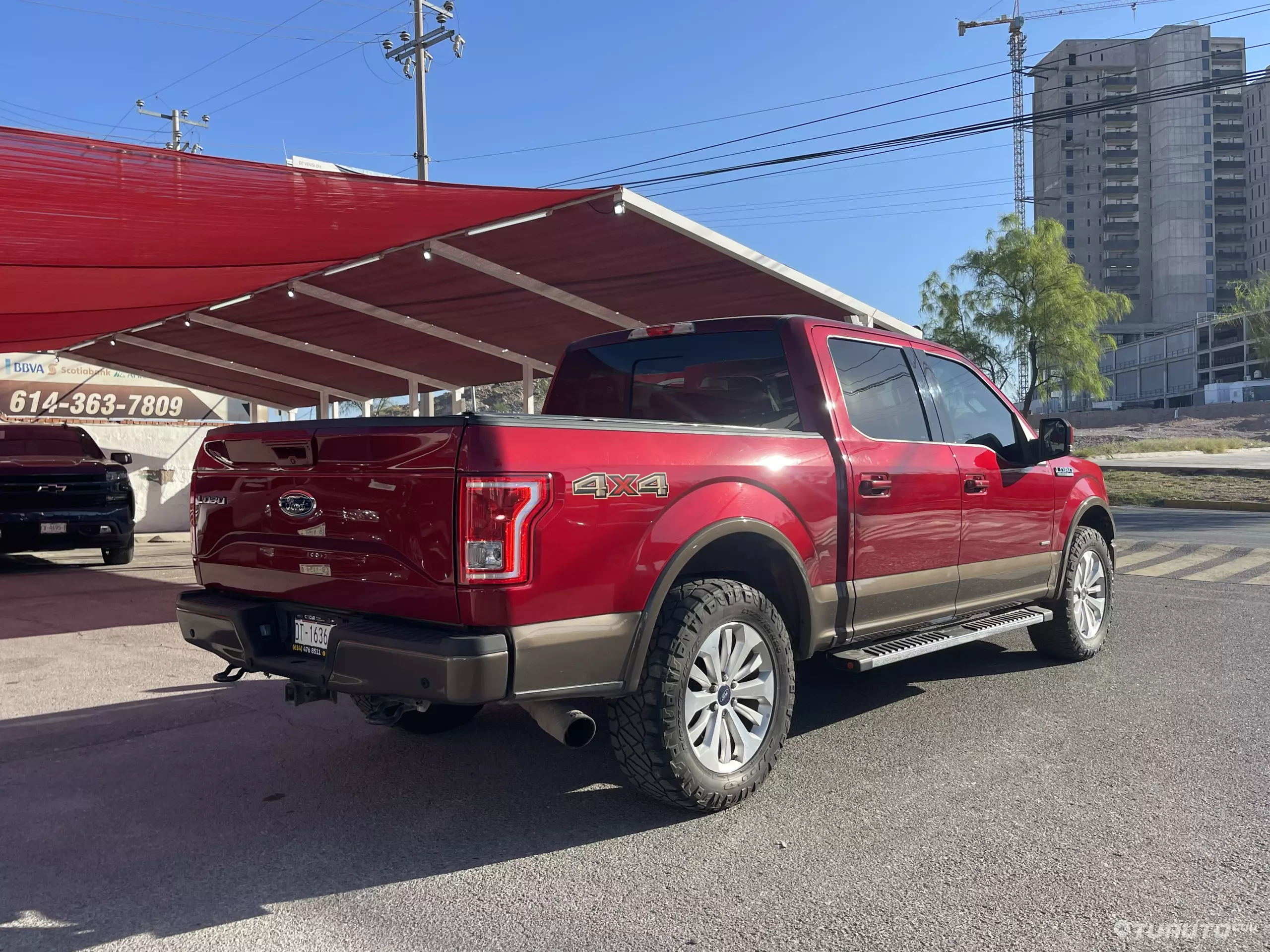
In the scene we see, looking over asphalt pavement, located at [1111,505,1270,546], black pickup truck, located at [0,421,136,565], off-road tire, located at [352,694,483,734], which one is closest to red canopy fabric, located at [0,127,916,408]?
black pickup truck, located at [0,421,136,565]

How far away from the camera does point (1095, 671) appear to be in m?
6.17

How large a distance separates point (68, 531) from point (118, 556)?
136 cm

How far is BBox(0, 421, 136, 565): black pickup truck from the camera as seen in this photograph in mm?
10773

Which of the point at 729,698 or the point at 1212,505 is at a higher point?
the point at 729,698

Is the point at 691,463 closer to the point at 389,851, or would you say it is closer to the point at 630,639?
the point at 630,639

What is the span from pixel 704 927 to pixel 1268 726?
3543mm

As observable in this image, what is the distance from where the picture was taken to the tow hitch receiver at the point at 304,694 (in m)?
3.83

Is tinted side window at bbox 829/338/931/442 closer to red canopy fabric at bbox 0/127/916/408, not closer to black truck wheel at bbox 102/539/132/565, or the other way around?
red canopy fabric at bbox 0/127/916/408

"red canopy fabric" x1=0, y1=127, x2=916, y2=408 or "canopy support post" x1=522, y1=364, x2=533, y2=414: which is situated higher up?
"red canopy fabric" x1=0, y1=127, x2=916, y2=408

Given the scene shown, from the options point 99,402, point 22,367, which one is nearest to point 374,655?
point 22,367

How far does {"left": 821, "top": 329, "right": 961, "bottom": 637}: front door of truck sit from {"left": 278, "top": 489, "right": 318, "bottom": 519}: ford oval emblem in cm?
231

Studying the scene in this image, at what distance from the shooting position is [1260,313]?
80812 millimetres

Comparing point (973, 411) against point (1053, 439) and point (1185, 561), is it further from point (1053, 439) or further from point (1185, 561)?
point (1185, 561)

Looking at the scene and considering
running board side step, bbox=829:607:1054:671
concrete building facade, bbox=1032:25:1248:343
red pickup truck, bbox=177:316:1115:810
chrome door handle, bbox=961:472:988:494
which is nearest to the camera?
red pickup truck, bbox=177:316:1115:810
